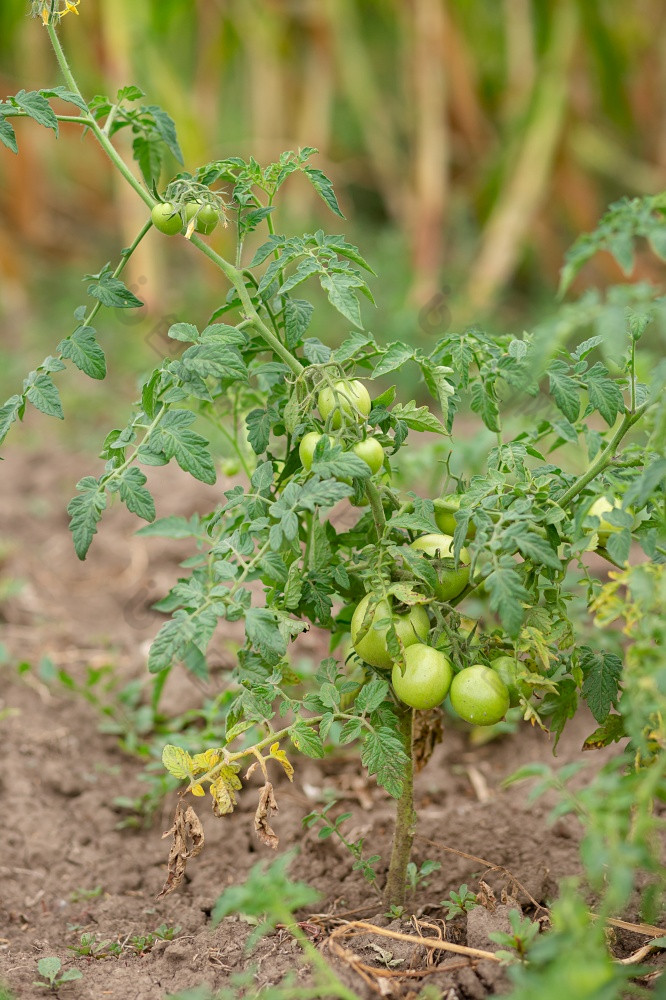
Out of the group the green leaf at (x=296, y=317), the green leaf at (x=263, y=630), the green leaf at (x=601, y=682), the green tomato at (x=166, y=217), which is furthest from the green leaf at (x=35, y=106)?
the green leaf at (x=601, y=682)

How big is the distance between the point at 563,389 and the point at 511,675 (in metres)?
0.41

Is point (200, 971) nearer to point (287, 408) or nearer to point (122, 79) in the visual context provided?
point (287, 408)

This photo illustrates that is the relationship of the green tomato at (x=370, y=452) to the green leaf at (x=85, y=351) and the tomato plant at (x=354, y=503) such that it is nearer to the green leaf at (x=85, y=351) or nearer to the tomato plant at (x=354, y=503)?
the tomato plant at (x=354, y=503)

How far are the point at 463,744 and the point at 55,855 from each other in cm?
95

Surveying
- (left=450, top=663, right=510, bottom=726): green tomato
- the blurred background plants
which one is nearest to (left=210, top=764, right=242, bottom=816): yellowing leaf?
(left=450, top=663, right=510, bottom=726): green tomato

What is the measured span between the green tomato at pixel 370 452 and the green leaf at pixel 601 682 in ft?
1.37

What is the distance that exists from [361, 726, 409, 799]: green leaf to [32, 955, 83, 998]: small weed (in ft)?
1.88

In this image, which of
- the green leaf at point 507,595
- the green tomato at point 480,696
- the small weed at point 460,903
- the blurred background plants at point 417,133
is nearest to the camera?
the green leaf at point 507,595

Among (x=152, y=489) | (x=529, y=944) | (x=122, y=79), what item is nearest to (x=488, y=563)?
(x=529, y=944)

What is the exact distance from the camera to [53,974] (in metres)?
1.47

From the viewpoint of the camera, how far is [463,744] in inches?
91.6

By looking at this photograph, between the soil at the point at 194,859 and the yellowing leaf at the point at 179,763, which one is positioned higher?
the yellowing leaf at the point at 179,763

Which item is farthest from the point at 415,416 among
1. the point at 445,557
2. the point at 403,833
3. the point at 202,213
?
the point at 403,833

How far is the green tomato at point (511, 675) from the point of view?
53.3 inches
